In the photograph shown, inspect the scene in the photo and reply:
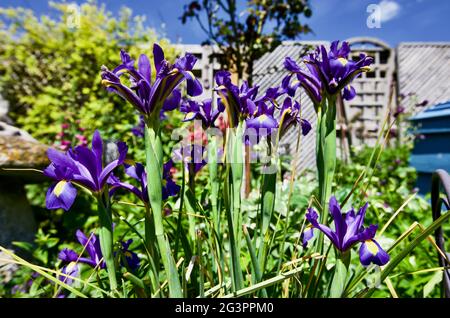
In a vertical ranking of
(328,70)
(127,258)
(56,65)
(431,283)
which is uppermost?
(56,65)

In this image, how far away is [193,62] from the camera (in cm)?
71

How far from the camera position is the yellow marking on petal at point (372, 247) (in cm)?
72

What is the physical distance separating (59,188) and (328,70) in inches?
25.3

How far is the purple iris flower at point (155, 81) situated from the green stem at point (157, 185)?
0.06m

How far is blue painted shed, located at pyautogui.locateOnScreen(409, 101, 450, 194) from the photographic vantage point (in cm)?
284

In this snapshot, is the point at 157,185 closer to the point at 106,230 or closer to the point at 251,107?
the point at 106,230

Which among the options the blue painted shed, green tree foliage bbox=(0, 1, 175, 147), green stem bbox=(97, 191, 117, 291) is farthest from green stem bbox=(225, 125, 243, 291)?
green tree foliage bbox=(0, 1, 175, 147)

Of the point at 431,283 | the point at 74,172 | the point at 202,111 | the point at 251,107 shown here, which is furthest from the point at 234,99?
the point at 431,283

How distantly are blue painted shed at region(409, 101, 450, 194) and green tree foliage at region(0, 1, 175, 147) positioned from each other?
2.98 metres

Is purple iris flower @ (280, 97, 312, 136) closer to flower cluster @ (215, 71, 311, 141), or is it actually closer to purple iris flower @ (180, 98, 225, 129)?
flower cluster @ (215, 71, 311, 141)

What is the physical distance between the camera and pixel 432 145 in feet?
10.1

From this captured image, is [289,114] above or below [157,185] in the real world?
above

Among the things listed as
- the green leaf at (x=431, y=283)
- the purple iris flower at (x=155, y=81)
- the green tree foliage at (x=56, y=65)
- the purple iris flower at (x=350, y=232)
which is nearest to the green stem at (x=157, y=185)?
the purple iris flower at (x=155, y=81)
